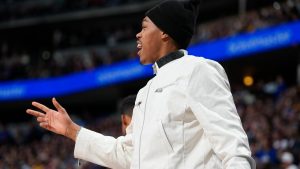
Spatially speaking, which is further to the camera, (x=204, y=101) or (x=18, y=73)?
(x=18, y=73)

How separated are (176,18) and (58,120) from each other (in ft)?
2.50

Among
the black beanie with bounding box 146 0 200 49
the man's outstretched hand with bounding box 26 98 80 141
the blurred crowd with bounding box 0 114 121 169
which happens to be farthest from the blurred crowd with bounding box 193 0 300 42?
the man's outstretched hand with bounding box 26 98 80 141

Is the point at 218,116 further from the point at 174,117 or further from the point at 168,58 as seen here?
the point at 168,58

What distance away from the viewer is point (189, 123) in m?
2.70

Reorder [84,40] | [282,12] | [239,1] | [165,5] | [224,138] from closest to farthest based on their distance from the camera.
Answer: [224,138] < [165,5] < [282,12] < [239,1] < [84,40]

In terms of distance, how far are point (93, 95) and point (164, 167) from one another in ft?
84.0

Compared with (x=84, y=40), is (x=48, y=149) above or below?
below

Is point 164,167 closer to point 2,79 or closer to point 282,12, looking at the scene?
point 282,12

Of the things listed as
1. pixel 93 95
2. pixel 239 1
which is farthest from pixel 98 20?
pixel 239 1

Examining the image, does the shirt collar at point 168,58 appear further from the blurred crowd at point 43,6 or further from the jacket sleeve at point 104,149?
the blurred crowd at point 43,6

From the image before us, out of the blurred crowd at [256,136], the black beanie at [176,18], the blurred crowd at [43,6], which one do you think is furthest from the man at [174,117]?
the blurred crowd at [43,6]

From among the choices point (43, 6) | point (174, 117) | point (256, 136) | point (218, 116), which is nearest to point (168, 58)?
point (174, 117)

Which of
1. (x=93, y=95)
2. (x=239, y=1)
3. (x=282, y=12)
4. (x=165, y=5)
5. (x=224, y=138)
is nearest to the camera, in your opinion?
(x=224, y=138)

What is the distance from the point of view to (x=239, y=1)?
1030 inches
